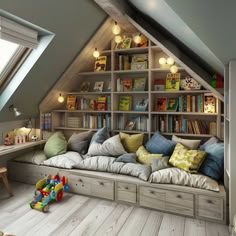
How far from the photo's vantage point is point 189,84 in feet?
11.0

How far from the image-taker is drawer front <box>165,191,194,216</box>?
2494mm

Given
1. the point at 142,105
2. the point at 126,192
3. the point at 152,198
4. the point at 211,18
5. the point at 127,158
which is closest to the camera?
the point at 211,18

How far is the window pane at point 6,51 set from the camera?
2870 millimetres

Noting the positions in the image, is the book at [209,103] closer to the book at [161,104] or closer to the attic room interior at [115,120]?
the attic room interior at [115,120]

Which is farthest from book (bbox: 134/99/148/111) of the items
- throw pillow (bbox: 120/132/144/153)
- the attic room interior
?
throw pillow (bbox: 120/132/144/153)

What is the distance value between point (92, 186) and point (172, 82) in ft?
6.55

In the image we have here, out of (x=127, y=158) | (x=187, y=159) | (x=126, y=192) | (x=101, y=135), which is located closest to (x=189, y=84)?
(x=187, y=159)

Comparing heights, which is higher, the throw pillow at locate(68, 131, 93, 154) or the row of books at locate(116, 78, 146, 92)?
the row of books at locate(116, 78, 146, 92)

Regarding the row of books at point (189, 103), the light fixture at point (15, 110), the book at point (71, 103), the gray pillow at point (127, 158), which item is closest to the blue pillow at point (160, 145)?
the gray pillow at point (127, 158)

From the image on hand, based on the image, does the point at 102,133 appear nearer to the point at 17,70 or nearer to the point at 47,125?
the point at 47,125

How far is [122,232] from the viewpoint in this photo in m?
2.23

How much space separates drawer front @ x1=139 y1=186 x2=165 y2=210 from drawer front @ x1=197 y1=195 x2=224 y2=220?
0.41 metres

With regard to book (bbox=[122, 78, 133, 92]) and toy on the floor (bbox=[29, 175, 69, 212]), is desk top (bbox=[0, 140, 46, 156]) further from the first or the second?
book (bbox=[122, 78, 133, 92])

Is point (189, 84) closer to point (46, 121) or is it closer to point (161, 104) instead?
point (161, 104)
